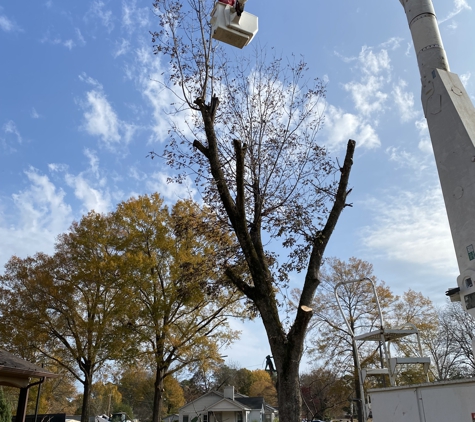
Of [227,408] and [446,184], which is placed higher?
Answer: [446,184]

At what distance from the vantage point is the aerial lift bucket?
5.72m

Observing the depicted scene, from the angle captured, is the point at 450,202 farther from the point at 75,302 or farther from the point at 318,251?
the point at 75,302

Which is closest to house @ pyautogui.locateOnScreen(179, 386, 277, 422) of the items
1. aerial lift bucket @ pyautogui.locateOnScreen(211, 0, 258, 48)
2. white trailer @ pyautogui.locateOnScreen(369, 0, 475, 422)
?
white trailer @ pyautogui.locateOnScreen(369, 0, 475, 422)

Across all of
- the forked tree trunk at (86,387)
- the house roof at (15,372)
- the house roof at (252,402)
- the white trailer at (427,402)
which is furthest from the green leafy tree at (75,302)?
the house roof at (252,402)

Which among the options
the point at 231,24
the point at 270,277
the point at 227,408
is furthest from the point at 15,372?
the point at 227,408

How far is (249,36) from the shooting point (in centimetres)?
591

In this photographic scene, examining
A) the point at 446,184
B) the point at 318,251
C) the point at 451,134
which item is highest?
the point at 451,134

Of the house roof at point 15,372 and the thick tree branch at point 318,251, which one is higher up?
the thick tree branch at point 318,251

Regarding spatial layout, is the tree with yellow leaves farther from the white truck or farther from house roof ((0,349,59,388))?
the white truck

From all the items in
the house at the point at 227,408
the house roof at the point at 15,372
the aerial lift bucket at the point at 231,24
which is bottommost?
the house at the point at 227,408

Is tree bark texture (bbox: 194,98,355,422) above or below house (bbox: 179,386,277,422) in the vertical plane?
above

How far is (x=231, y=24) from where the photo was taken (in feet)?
18.8

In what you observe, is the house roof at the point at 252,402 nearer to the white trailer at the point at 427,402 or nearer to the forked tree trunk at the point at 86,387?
the forked tree trunk at the point at 86,387

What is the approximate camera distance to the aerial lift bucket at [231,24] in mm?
5719
